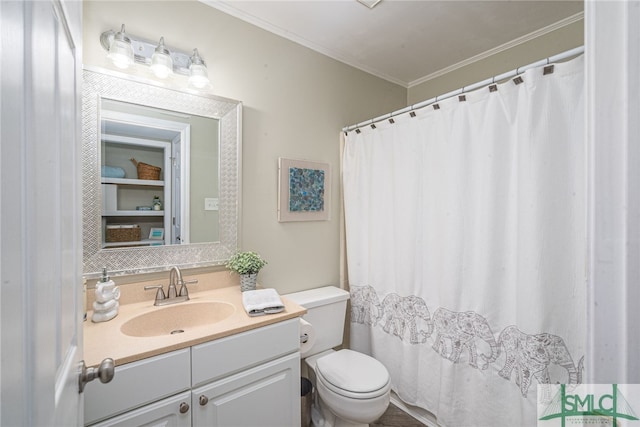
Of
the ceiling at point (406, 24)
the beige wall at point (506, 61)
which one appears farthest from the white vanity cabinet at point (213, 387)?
the beige wall at point (506, 61)

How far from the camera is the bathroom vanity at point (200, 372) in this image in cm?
96

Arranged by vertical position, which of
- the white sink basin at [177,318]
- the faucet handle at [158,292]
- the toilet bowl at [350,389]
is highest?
the faucet handle at [158,292]

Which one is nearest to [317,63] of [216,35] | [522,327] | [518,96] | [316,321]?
[216,35]

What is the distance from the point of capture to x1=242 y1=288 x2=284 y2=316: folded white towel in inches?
51.1

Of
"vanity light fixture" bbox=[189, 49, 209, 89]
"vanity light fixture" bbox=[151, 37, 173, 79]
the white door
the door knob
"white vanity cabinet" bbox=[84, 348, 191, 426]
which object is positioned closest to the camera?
the white door

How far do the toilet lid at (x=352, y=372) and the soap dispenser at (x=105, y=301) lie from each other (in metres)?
1.09

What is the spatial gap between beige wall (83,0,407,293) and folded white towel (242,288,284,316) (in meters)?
0.42

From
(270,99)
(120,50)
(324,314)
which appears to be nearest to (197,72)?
(120,50)

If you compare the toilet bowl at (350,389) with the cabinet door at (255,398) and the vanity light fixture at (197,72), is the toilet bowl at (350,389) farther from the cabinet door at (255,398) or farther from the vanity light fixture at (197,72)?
the vanity light fixture at (197,72)

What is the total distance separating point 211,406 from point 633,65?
1.52 meters

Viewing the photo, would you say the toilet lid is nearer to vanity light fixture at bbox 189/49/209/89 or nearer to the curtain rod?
the curtain rod

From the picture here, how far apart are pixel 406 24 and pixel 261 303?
1900 millimetres

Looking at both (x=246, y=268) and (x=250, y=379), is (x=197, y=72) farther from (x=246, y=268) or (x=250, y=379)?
(x=250, y=379)

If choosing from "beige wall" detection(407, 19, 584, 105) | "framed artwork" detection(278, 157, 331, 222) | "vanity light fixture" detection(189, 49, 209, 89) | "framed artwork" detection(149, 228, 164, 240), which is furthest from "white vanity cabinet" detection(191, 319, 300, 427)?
"beige wall" detection(407, 19, 584, 105)
